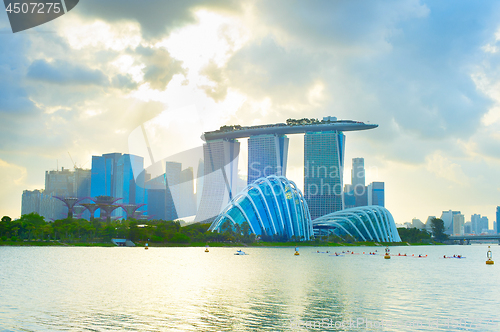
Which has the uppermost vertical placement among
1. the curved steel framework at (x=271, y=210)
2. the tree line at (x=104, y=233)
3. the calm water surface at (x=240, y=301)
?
the curved steel framework at (x=271, y=210)

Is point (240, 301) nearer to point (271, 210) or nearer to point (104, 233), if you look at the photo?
point (104, 233)

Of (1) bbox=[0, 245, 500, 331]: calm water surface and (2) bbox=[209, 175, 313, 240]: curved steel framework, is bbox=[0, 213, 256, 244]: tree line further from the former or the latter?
(1) bbox=[0, 245, 500, 331]: calm water surface

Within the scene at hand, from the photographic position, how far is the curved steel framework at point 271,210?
16775cm

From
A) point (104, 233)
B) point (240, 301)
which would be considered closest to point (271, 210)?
point (104, 233)

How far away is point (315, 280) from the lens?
5525 centimetres

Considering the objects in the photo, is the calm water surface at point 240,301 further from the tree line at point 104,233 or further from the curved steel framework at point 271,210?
the curved steel framework at point 271,210

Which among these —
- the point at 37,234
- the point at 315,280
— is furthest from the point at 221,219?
the point at 315,280

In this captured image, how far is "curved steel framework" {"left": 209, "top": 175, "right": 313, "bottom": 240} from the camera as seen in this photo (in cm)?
16775

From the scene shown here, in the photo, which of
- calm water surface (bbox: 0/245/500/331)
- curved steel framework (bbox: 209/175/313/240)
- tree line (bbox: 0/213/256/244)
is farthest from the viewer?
curved steel framework (bbox: 209/175/313/240)

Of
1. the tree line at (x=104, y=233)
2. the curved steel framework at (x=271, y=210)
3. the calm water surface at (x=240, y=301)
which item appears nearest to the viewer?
the calm water surface at (x=240, y=301)

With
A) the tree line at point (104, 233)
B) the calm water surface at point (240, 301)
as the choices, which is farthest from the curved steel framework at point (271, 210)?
the calm water surface at point (240, 301)

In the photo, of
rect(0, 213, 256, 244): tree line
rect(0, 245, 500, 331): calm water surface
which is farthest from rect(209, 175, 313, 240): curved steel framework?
rect(0, 245, 500, 331): calm water surface

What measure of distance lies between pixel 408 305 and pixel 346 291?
8.24 metres

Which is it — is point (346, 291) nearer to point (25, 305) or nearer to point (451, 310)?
point (451, 310)
